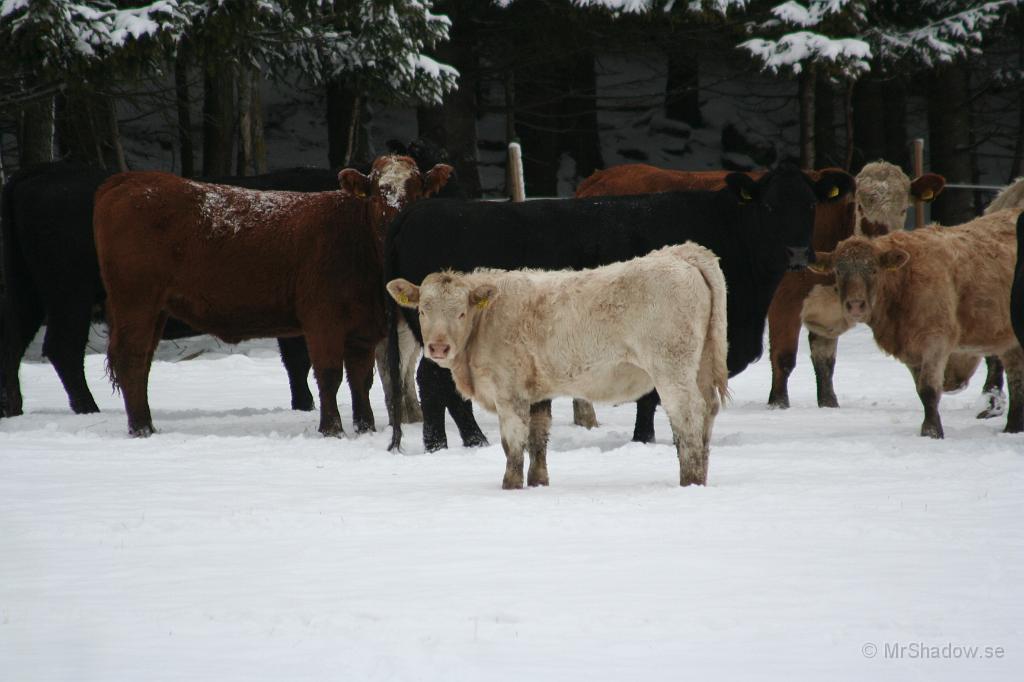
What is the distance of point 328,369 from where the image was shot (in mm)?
9281

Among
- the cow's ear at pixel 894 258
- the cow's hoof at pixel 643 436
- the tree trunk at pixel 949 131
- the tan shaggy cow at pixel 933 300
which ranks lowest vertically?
the cow's hoof at pixel 643 436

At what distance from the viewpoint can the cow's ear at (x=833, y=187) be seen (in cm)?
895

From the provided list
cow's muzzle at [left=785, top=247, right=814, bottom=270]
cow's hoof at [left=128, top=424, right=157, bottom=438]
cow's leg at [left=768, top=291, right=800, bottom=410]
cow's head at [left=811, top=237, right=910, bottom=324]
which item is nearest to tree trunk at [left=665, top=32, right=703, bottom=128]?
cow's leg at [left=768, top=291, right=800, bottom=410]

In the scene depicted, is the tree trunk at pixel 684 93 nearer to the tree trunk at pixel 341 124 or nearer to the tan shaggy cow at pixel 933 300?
the tree trunk at pixel 341 124

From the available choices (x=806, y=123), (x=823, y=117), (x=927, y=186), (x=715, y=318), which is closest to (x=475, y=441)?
(x=715, y=318)

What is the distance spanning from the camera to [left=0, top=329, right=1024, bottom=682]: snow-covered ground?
3.76 meters

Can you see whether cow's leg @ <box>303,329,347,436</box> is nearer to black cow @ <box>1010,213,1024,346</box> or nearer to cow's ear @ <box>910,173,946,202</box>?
black cow @ <box>1010,213,1024,346</box>

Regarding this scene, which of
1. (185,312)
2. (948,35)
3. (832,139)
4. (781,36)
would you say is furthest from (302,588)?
(832,139)

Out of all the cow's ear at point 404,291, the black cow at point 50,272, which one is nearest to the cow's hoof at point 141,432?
the black cow at point 50,272

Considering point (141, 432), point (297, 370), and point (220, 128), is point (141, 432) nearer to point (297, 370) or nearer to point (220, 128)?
point (297, 370)

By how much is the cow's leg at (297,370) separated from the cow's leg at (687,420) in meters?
5.44

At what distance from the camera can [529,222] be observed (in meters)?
8.72

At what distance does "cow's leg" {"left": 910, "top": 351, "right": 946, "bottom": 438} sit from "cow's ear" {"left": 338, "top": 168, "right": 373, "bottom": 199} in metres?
4.51

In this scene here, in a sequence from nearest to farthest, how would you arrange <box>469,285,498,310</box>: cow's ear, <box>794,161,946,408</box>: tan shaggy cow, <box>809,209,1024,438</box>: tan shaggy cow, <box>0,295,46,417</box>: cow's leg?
<box>469,285,498,310</box>: cow's ear
<box>809,209,1024,438</box>: tan shaggy cow
<box>0,295,46,417</box>: cow's leg
<box>794,161,946,408</box>: tan shaggy cow
